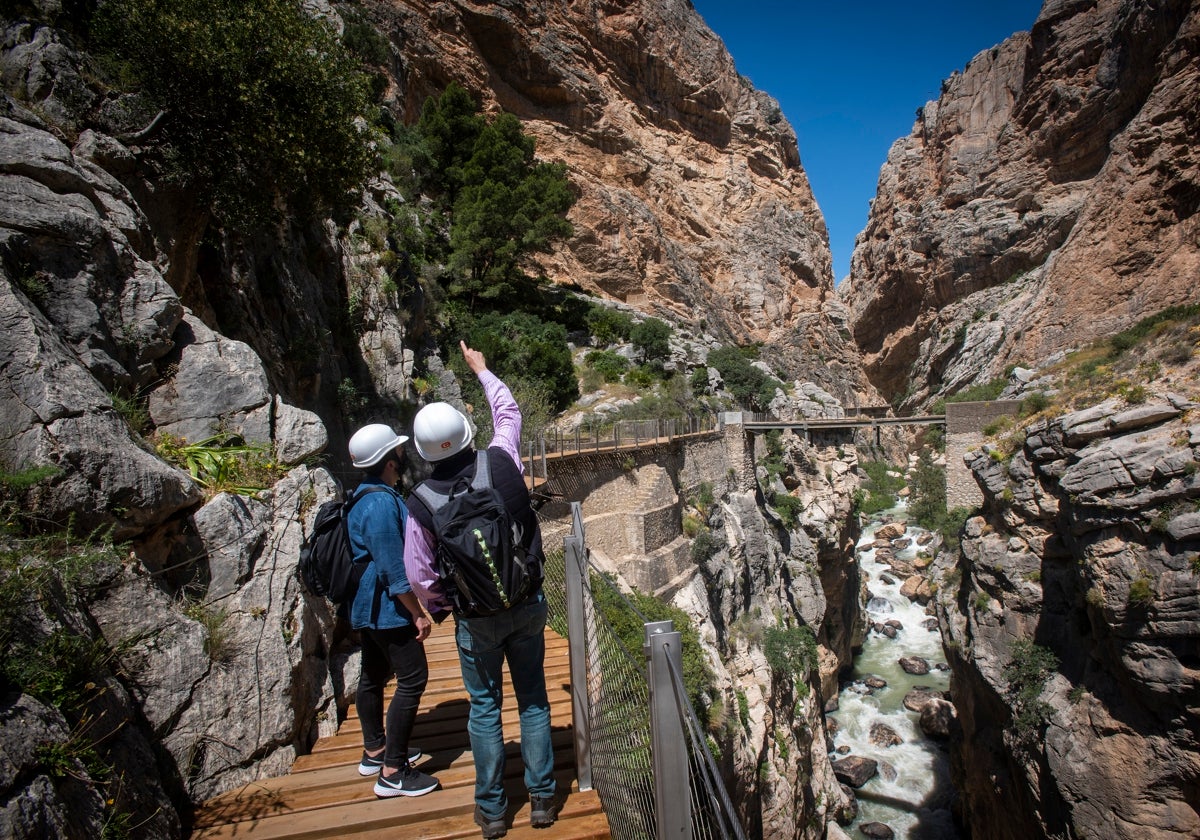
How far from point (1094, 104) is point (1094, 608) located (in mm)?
34502

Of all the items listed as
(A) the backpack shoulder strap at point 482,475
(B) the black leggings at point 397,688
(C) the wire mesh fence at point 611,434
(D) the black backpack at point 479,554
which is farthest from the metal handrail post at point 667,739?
(C) the wire mesh fence at point 611,434

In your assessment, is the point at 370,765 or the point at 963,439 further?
the point at 963,439

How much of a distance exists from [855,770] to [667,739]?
21200 millimetres

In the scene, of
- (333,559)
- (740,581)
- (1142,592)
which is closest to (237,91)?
(333,559)

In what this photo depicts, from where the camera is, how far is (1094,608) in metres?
10.7

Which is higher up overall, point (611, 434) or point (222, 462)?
point (611, 434)

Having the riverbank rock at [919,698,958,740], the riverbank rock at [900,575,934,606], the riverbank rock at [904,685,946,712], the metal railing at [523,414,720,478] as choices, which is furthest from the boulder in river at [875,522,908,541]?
the metal railing at [523,414,720,478]

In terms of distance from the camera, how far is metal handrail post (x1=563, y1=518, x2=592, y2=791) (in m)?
2.72

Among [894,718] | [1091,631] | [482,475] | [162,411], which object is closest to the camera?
[482,475]

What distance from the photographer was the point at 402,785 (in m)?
2.71

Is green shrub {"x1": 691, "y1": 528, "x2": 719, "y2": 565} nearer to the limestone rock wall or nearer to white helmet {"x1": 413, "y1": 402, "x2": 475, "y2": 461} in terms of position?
the limestone rock wall

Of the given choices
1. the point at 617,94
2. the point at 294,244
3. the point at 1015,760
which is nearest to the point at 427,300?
the point at 294,244

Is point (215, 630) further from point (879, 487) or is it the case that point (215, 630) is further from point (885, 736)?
point (879, 487)

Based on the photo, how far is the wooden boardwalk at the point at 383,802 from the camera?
245 centimetres
